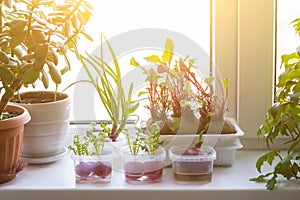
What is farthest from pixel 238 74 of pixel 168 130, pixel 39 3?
pixel 39 3

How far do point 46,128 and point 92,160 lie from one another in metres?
0.17

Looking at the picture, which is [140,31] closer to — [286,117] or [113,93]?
[113,93]

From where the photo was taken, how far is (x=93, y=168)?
1.46 m

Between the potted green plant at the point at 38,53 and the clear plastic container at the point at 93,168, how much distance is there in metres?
0.14

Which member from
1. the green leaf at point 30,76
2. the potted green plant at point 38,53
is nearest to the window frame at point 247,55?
the potted green plant at point 38,53

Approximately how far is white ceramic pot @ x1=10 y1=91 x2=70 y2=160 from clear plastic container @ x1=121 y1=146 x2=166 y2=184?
20cm

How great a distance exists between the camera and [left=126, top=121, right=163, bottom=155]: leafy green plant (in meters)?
1.45

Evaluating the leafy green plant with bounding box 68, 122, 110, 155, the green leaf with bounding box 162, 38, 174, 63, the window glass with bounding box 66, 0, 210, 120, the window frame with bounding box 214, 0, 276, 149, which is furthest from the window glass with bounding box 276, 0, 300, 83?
the leafy green plant with bounding box 68, 122, 110, 155

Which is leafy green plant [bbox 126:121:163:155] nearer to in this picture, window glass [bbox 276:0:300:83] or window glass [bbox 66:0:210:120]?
window glass [bbox 66:0:210:120]

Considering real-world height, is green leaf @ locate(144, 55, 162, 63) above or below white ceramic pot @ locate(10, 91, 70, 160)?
above

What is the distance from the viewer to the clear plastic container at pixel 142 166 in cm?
144

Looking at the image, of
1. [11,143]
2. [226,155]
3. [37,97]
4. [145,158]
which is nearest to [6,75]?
[11,143]

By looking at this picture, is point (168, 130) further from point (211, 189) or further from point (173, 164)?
point (211, 189)

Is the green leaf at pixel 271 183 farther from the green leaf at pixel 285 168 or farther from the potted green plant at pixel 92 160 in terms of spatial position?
the potted green plant at pixel 92 160
